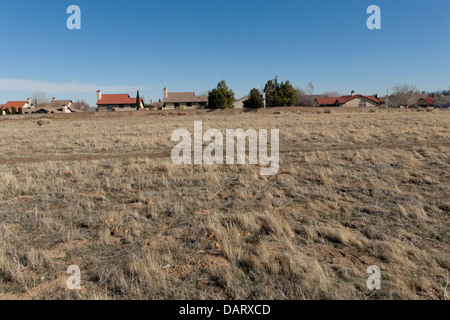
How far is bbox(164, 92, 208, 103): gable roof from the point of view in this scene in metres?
75.2

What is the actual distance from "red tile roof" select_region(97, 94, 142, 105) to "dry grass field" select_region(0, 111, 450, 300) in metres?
69.3

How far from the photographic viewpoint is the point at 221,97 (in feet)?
190

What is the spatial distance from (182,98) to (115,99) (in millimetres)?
18874

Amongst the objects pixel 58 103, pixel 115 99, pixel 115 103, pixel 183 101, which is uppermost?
pixel 58 103

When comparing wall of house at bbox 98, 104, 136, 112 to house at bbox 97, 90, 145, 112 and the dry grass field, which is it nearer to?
house at bbox 97, 90, 145, 112

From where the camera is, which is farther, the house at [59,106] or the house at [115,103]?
the house at [59,106]

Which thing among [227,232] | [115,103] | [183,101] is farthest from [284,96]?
[227,232]

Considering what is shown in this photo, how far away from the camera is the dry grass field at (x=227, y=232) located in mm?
3400

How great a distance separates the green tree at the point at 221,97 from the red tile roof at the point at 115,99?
90.0ft

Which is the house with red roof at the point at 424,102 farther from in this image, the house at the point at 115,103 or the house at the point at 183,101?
the house at the point at 115,103
